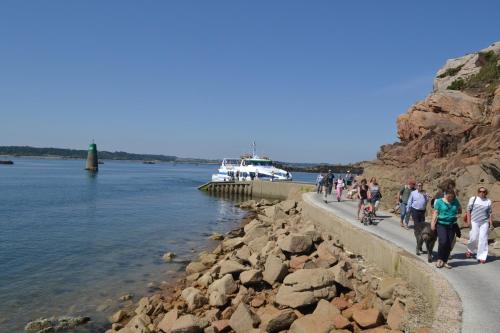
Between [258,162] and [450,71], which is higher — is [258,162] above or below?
below

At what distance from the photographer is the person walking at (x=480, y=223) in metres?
9.80

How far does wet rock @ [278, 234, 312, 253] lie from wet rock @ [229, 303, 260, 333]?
13.2ft

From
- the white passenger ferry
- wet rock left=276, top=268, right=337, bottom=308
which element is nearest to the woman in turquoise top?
wet rock left=276, top=268, right=337, bottom=308

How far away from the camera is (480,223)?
10.2 meters

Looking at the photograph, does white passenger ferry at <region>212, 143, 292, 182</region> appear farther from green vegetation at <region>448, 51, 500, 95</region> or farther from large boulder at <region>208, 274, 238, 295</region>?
large boulder at <region>208, 274, 238, 295</region>

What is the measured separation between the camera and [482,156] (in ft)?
54.1

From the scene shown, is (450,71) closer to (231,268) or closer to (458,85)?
(458,85)

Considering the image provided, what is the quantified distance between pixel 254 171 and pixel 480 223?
4942cm

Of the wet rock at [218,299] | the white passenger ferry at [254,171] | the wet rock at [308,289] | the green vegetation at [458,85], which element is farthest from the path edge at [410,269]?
the white passenger ferry at [254,171]

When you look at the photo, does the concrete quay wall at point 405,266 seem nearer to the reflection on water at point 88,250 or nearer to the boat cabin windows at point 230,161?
the reflection on water at point 88,250

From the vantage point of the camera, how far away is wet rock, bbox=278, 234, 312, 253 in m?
13.9

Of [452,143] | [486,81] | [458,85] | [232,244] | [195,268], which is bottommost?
[195,268]

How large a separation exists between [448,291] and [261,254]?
825 cm

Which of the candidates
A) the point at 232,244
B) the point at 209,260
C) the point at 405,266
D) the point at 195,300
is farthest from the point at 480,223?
the point at 232,244
